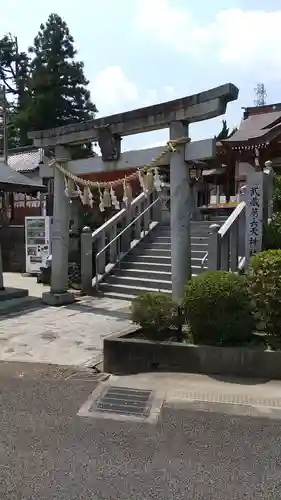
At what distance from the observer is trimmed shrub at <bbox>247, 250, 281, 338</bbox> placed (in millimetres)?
6020

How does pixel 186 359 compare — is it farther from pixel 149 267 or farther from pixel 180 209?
pixel 149 267

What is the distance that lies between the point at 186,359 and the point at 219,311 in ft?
2.43

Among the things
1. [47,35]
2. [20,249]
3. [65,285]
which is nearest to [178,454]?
[65,285]

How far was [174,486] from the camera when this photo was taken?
3.40 metres

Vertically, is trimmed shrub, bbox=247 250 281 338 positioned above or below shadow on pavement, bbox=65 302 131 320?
above

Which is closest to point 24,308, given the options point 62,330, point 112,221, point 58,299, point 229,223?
point 58,299

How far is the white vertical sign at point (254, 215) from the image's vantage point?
9.40 m

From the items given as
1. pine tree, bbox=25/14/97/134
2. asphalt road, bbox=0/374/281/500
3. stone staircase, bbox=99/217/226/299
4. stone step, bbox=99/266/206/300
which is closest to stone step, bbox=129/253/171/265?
stone staircase, bbox=99/217/226/299

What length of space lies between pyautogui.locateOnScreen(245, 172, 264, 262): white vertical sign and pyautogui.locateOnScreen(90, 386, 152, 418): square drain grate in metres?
4.73

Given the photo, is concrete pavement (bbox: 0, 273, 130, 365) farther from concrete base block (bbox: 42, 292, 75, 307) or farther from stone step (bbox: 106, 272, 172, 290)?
stone step (bbox: 106, 272, 172, 290)

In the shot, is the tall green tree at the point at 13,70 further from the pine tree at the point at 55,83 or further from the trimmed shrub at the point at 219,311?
the trimmed shrub at the point at 219,311

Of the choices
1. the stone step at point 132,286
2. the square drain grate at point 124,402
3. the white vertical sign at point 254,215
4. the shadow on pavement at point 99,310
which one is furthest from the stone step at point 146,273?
the square drain grate at point 124,402

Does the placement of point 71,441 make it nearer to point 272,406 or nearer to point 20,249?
point 272,406

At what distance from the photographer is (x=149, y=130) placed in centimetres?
941
